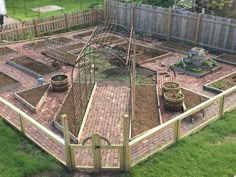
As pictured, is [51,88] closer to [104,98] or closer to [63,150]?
[104,98]

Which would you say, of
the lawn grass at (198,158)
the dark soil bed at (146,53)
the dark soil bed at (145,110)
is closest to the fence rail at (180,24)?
the dark soil bed at (146,53)

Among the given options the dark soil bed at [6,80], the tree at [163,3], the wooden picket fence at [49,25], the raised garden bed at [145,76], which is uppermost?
the tree at [163,3]

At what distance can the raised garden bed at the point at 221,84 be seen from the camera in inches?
451

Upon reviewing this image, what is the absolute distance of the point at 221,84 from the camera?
38.5 ft

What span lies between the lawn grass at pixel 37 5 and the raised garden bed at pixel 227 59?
42.3 ft

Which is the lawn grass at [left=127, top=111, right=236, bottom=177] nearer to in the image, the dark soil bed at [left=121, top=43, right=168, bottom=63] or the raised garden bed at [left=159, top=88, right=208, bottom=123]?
the raised garden bed at [left=159, top=88, right=208, bottom=123]

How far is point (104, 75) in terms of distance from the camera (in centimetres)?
1300

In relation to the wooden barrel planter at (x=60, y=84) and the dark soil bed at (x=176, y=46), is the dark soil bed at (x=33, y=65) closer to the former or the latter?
the wooden barrel planter at (x=60, y=84)

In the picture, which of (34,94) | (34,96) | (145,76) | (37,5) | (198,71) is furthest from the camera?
(37,5)

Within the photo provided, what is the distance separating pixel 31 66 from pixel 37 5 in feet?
45.6

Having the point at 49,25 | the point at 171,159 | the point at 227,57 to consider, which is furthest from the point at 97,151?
the point at 49,25

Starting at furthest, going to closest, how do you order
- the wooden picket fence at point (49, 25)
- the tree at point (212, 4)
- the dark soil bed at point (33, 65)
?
1. the tree at point (212, 4)
2. the wooden picket fence at point (49, 25)
3. the dark soil bed at point (33, 65)

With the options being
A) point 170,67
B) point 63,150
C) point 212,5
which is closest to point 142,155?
point 63,150

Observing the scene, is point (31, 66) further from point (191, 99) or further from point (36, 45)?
point (191, 99)
